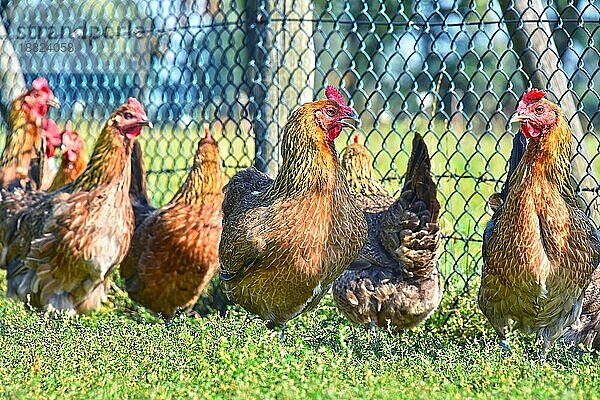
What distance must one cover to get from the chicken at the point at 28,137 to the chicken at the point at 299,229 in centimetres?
306

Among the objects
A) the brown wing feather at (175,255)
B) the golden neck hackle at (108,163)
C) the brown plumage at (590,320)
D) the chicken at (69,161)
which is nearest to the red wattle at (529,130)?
the brown plumage at (590,320)

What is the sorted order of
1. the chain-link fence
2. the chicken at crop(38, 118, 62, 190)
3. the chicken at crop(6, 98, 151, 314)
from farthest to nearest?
the chicken at crop(38, 118, 62, 190)
the chicken at crop(6, 98, 151, 314)
the chain-link fence

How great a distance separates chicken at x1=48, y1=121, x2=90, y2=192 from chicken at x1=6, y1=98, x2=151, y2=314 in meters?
1.00

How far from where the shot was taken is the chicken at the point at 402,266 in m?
5.59

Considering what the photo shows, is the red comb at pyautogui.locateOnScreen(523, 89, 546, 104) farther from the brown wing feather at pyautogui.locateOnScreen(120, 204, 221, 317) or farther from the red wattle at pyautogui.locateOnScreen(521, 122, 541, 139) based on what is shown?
the brown wing feather at pyautogui.locateOnScreen(120, 204, 221, 317)

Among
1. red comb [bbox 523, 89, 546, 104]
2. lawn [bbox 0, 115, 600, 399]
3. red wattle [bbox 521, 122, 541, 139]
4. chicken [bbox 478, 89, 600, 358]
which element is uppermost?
red comb [bbox 523, 89, 546, 104]

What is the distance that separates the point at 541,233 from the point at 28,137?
4656 mm

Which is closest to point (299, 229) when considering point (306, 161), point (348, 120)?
point (306, 161)

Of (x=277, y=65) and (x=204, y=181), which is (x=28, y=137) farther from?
(x=277, y=65)

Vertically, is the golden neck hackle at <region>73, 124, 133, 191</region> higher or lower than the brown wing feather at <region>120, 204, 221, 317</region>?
higher

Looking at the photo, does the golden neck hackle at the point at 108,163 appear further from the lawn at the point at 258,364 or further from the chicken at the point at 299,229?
the chicken at the point at 299,229

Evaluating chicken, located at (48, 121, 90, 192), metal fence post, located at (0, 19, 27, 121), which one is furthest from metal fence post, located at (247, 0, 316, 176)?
metal fence post, located at (0, 19, 27, 121)

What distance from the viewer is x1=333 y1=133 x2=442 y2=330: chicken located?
559cm

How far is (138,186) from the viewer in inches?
283
